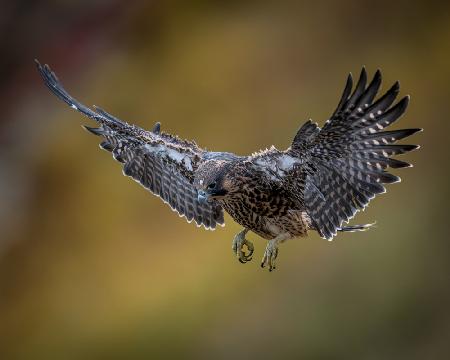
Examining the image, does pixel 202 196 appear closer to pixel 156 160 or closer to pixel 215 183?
pixel 215 183

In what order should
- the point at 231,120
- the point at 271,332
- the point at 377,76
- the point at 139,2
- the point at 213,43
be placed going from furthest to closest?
the point at 139,2 < the point at 213,43 < the point at 231,120 < the point at 271,332 < the point at 377,76

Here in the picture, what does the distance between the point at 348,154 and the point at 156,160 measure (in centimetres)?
222

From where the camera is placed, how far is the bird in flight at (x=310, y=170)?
736 centimetres

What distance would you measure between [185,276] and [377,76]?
28.8 ft

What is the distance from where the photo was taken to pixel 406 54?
54.3 ft

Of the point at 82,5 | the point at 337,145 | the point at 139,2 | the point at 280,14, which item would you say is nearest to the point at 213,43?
the point at 280,14

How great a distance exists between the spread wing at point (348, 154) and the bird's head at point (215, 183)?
0.51 meters

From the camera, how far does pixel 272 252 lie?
8.12 metres

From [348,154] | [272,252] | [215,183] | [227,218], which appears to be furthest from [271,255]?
[227,218]

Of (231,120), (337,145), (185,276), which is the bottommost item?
(337,145)

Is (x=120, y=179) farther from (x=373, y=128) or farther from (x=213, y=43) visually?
(x=373, y=128)

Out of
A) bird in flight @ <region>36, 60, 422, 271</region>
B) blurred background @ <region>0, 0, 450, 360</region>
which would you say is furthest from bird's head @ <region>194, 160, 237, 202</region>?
blurred background @ <region>0, 0, 450, 360</region>

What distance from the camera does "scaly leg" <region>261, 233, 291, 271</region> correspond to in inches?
314

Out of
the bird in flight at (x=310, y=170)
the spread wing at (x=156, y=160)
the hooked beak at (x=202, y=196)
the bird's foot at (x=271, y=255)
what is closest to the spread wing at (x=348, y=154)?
the bird in flight at (x=310, y=170)
